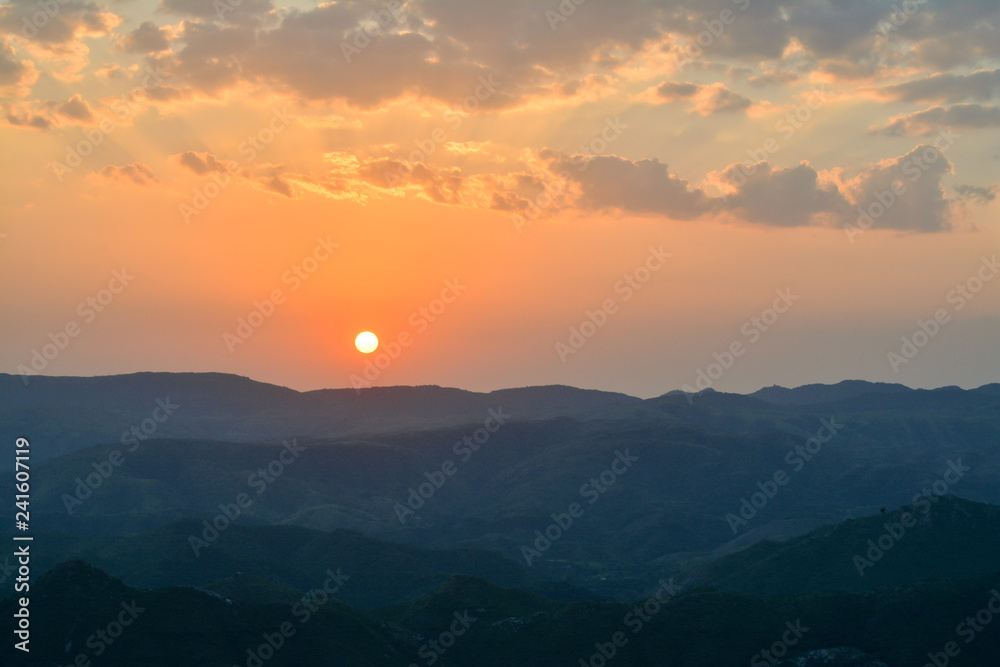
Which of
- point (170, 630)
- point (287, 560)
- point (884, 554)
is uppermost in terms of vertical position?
point (170, 630)

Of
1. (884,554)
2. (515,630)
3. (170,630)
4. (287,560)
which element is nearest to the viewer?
(170,630)

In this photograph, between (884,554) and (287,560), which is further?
(287,560)

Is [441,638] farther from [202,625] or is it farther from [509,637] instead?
[202,625]

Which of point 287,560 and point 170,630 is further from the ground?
point 170,630

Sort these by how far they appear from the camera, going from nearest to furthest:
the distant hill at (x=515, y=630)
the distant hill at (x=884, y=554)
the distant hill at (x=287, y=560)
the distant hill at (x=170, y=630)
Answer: the distant hill at (x=170, y=630), the distant hill at (x=515, y=630), the distant hill at (x=884, y=554), the distant hill at (x=287, y=560)

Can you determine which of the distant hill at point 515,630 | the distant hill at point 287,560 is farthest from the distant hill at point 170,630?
the distant hill at point 287,560

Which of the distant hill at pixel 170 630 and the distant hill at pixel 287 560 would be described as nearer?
the distant hill at pixel 170 630

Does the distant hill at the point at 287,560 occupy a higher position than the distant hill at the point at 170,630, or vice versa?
the distant hill at the point at 170,630

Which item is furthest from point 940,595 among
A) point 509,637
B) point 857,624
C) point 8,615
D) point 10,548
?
point 10,548

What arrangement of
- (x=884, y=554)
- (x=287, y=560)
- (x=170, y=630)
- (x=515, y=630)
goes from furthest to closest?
(x=287, y=560) → (x=884, y=554) → (x=515, y=630) → (x=170, y=630)

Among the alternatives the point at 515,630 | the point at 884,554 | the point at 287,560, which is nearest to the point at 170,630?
the point at 515,630

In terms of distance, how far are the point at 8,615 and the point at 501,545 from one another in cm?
12515

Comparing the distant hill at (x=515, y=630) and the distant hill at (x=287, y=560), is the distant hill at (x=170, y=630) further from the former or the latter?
the distant hill at (x=287, y=560)

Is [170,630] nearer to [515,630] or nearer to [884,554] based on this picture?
[515,630]
